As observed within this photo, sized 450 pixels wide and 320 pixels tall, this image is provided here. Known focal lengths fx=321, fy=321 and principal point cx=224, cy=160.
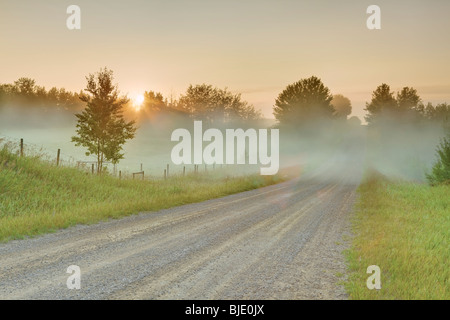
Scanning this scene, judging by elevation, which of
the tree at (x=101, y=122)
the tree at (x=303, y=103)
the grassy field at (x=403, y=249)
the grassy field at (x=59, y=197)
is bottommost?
the grassy field at (x=403, y=249)

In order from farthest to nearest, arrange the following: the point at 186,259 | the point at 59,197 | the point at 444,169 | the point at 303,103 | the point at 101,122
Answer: the point at 303,103 → the point at 101,122 → the point at 444,169 → the point at 59,197 → the point at 186,259

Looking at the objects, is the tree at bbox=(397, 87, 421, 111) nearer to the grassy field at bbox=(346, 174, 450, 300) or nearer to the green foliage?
the grassy field at bbox=(346, 174, 450, 300)

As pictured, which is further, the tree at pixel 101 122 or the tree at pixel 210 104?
the tree at pixel 210 104

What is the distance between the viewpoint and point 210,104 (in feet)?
334

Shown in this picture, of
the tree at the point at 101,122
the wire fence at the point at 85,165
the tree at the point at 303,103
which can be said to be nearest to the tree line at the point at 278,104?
the tree at the point at 303,103

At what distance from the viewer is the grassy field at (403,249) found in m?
5.70

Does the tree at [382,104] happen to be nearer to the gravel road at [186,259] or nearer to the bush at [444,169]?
the bush at [444,169]

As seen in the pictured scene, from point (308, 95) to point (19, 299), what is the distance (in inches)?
3212

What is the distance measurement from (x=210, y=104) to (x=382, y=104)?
4910 centimetres

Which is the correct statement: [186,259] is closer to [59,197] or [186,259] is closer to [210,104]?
[59,197]

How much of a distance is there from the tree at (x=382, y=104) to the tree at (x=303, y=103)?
11092 millimetres

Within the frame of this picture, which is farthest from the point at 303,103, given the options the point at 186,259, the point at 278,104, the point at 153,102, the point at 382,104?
the point at 186,259

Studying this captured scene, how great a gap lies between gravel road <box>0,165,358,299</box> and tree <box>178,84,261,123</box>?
9013 centimetres

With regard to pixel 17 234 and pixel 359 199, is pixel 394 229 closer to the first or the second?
pixel 359 199
